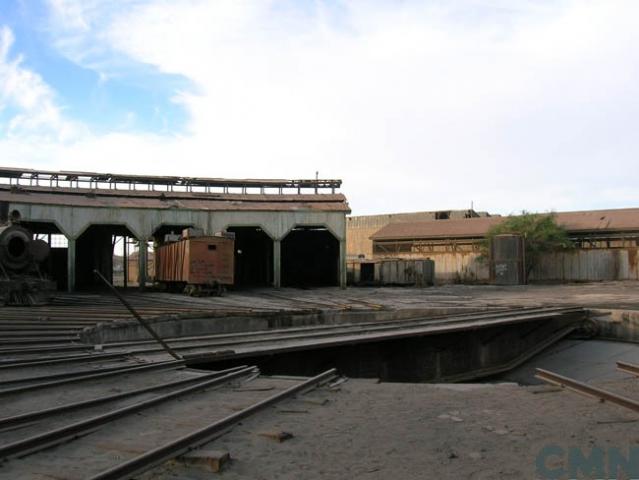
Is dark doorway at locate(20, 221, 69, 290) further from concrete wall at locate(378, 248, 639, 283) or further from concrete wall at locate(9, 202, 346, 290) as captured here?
concrete wall at locate(378, 248, 639, 283)

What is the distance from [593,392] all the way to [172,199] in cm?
2980

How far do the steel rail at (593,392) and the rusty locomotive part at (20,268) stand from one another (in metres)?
15.8

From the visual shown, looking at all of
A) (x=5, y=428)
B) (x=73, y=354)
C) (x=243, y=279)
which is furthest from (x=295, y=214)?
(x=5, y=428)

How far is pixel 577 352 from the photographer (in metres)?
16.5

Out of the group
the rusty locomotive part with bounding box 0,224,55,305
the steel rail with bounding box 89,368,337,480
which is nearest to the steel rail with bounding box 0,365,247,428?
the steel rail with bounding box 89,368,337,480

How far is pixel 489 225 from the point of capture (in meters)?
44.4

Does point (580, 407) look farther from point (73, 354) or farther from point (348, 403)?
point (73, 354)

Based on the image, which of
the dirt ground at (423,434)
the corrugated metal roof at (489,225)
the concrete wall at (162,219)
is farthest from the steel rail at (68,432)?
the corrugated metal roof at (489,225)

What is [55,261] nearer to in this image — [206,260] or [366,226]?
[206,260]

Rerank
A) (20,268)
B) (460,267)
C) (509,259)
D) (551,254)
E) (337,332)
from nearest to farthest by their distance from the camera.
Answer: (337,332)
(20,268)
(509,259)
(551,254)
(460,267)

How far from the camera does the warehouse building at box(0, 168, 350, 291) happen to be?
96.3ft

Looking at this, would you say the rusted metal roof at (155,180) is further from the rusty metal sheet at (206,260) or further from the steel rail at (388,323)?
the steel rail at (388,323)

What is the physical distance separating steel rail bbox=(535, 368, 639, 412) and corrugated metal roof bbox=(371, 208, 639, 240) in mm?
34501

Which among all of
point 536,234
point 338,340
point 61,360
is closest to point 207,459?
point 61,360
